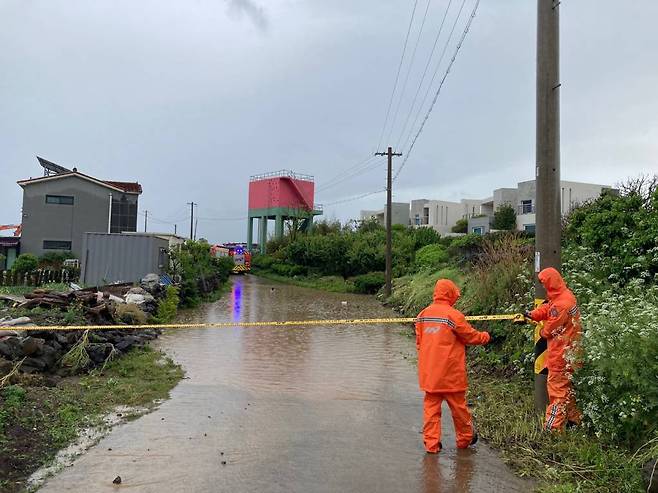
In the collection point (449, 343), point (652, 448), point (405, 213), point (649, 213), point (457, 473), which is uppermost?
point (405, 213)

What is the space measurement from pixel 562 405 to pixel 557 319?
2.74 ft

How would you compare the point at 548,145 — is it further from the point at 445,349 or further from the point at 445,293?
the point at 445,349

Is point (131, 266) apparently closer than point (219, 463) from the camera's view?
No

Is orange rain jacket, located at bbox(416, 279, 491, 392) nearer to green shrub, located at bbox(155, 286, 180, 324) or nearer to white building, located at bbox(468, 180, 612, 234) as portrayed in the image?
green shrub, located at bbox(155, 286, 180, 324)

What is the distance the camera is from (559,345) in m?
5.48

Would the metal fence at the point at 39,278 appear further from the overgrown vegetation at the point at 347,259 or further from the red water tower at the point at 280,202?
the red water tower at the point at 280,202

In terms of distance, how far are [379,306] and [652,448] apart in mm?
20431

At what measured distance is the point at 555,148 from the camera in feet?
20.0

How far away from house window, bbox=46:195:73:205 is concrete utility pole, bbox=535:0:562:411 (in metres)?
37.4

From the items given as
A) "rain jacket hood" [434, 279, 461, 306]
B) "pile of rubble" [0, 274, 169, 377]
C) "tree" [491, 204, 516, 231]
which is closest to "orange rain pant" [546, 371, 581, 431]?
"rain jacket hood" [434, 279, 461, 306]

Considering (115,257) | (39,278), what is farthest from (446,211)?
(115,257)

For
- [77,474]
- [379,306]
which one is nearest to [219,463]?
[77,474]

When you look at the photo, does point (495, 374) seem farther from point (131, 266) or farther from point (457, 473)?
point (131, 266)

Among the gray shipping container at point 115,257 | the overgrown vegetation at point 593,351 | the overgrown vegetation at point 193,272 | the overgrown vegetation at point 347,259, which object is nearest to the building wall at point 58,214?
the overgrown vegetation at point 193,272
